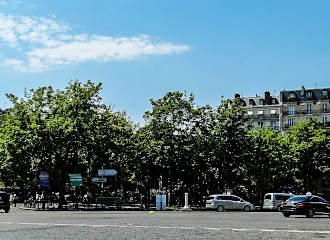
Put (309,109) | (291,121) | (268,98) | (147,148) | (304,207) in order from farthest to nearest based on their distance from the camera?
(268,98) → (291,121) → (309,109) → (147,148) → (304,207)

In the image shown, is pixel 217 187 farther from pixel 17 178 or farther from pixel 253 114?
pixel 253 114

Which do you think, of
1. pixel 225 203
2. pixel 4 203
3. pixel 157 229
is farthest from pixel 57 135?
pixel 157 229

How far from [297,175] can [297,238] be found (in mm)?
50056

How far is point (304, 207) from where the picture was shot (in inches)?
1256

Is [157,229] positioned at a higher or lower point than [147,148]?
lower

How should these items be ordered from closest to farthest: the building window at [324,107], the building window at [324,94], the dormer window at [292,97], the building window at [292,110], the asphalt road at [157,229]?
the asphalt road at [157,229] → the building window at [324,107] → the building window at [324,94] → the building window at [292,110] → the dormer window at [292,97]

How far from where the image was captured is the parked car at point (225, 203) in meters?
45.7

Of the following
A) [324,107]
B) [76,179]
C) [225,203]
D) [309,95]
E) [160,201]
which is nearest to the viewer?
[160,201]

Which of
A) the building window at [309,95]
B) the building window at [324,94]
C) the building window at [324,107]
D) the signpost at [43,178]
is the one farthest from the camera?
the building window at [309,95]

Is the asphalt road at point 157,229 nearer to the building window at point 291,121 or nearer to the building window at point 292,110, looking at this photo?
the building window at point 291,121

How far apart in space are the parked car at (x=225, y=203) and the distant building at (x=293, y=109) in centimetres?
4995

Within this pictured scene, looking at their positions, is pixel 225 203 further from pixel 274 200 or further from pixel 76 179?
pixel 76 179

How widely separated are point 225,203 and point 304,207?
14507mm

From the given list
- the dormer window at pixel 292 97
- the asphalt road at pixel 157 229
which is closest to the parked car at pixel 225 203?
the asphalt road at pixel 157 229
